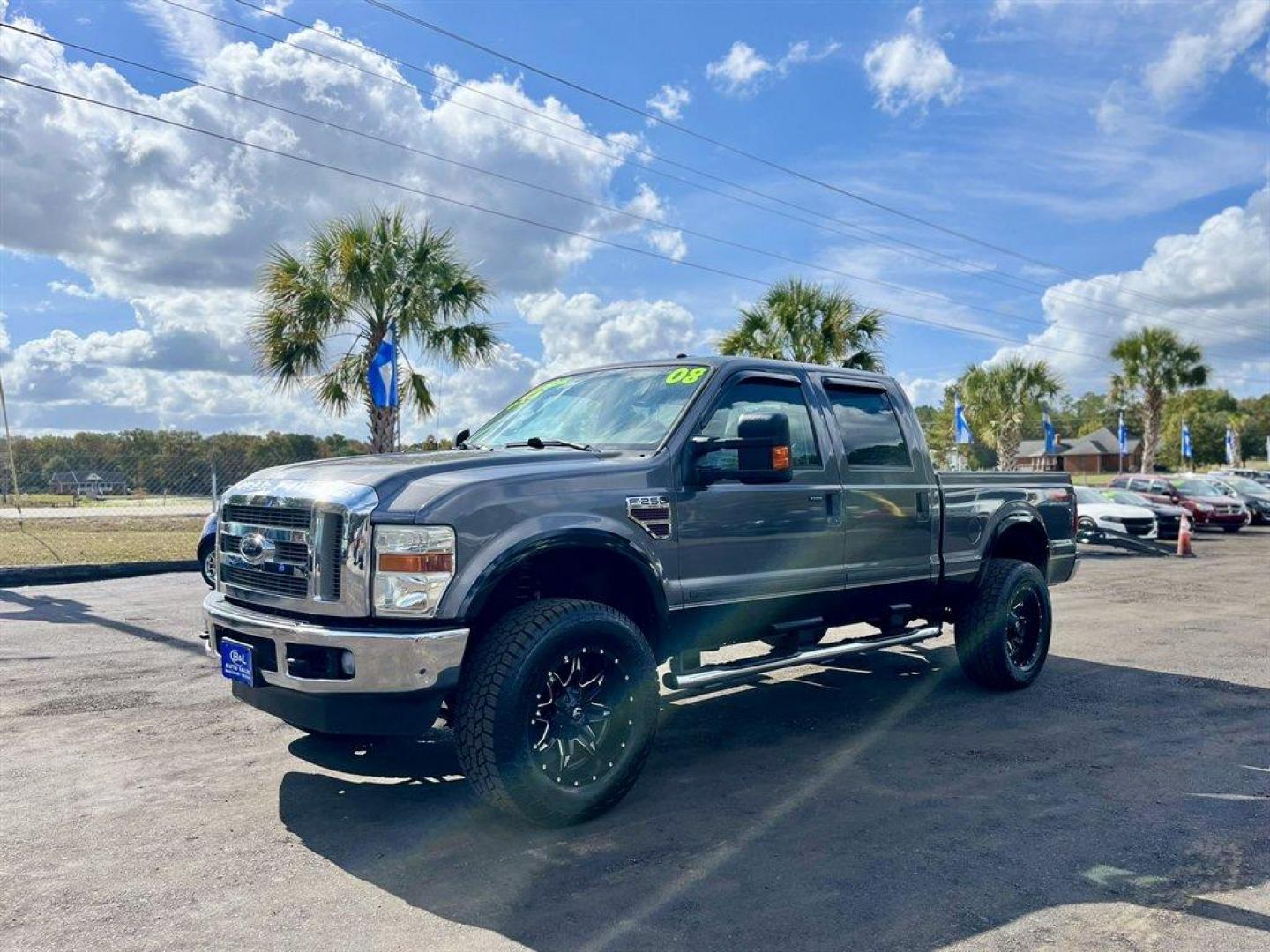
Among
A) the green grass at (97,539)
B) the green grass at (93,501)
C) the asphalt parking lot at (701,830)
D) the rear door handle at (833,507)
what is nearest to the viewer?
the asphalt parking lot at (701,830)

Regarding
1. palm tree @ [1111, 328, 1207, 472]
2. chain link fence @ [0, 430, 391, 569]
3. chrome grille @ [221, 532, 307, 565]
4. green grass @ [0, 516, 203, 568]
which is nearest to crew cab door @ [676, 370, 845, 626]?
chrome grille @ [221, 532, 307, 565]

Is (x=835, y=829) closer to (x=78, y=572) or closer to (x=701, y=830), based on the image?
(x=701, y=830)

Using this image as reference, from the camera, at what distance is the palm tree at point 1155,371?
42.5 meters

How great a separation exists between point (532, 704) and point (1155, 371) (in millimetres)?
45576

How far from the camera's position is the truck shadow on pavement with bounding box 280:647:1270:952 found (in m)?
3.27

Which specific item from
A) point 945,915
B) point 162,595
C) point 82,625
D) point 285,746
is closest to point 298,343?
point 162,595

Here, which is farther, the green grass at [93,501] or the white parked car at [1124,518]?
the green grass at [93,501]

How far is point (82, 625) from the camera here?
8.83 metres

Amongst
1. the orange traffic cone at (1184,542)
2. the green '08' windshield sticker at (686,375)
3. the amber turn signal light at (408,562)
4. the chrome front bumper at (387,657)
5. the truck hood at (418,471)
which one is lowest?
the orange traffic cone at (1184,542)

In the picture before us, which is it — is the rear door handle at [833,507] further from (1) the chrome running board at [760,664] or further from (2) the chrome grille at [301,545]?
Result: (2) the chrome grille at [301,545]

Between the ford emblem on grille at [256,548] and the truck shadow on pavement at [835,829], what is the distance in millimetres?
1090

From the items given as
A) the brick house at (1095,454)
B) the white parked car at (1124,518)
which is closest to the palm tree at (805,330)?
the white parked car at (1124,518)

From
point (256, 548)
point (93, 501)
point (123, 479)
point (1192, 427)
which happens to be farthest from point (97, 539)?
point (1192, 427)

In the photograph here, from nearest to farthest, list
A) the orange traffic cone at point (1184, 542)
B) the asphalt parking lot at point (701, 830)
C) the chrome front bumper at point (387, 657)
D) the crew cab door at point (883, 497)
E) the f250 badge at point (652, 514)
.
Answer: the asphalt parking lot at point (701, 830)
the chrome front bumper at point (387, 657)
the f250 badge at point (652, 514)
the crew cab door at point (883, 497)
the orange traffic cone at point (1184, 542)
